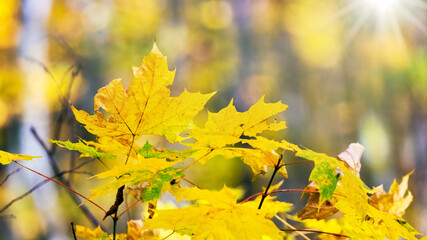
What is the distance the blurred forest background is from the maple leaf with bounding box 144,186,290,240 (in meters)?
4.17

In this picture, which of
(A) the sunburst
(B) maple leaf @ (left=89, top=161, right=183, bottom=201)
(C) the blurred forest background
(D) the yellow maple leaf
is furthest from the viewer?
(A) the sunburst

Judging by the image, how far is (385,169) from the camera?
17.2 ft

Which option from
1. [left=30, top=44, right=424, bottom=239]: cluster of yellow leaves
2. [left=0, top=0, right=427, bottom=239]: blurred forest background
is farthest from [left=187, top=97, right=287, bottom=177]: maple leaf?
[left=0, top=0, right=427, bottom=239]: blurred forest background

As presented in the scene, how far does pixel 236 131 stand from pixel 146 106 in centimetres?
12

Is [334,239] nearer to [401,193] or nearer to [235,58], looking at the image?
[401,193]

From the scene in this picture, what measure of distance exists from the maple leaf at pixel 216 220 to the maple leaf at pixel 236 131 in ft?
0.17

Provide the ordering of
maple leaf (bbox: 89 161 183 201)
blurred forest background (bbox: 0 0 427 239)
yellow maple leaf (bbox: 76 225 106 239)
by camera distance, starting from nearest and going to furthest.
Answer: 1. maple leaf (bbox: 89 161 183 201)
2. yellow maple leaf (bbox: 76 225 106 239)
3. blurred forest background (bbox: 0 0 427 239)

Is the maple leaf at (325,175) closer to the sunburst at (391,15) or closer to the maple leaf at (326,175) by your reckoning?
the maple leaf at (326,175)

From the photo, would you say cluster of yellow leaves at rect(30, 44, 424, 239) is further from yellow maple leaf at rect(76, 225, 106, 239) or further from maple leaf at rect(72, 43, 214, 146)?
yellow maple leaf at rect(76, 225, 106, 239)

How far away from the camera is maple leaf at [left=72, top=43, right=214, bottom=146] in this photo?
44 cm

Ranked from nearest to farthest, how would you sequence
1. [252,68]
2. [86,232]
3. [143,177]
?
[143,177] → [86,232] → [252,68]

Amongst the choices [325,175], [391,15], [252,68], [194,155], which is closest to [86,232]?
[194,155]

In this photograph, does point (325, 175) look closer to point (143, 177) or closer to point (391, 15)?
point (143, 177)

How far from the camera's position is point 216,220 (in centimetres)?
40
